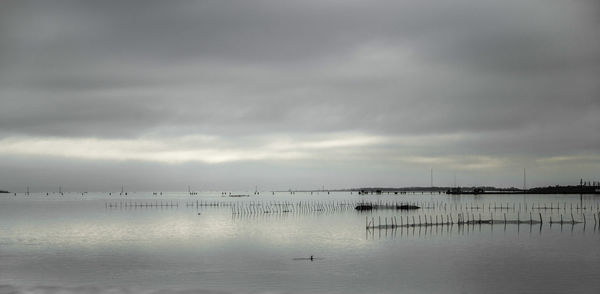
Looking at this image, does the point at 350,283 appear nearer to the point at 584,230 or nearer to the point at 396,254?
the point at 396,254

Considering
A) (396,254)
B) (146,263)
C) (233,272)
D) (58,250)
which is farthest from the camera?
(58,250)

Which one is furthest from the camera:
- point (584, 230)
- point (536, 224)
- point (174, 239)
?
point (536, 224)

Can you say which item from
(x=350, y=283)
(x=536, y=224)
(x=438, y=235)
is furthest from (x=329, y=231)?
(x=350, y=283)

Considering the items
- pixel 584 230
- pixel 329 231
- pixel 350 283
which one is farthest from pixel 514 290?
pixel 584 230

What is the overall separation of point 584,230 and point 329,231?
1294 inches

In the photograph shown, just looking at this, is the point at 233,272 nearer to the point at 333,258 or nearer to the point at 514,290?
the point at 333,258

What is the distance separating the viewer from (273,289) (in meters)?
32.4

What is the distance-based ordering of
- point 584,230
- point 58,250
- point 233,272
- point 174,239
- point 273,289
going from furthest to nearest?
point 584,230
point 174,239
point 58,250
point 233,272
point 273,289

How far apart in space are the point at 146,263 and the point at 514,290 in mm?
27336

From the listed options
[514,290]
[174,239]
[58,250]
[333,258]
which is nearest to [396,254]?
[333,258]

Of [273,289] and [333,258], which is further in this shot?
[333,258]

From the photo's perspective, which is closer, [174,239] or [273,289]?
[273,289]

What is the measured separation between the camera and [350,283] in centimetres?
3434

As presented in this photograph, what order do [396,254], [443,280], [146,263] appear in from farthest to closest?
[396,254] < [146,263] < [443,280]
